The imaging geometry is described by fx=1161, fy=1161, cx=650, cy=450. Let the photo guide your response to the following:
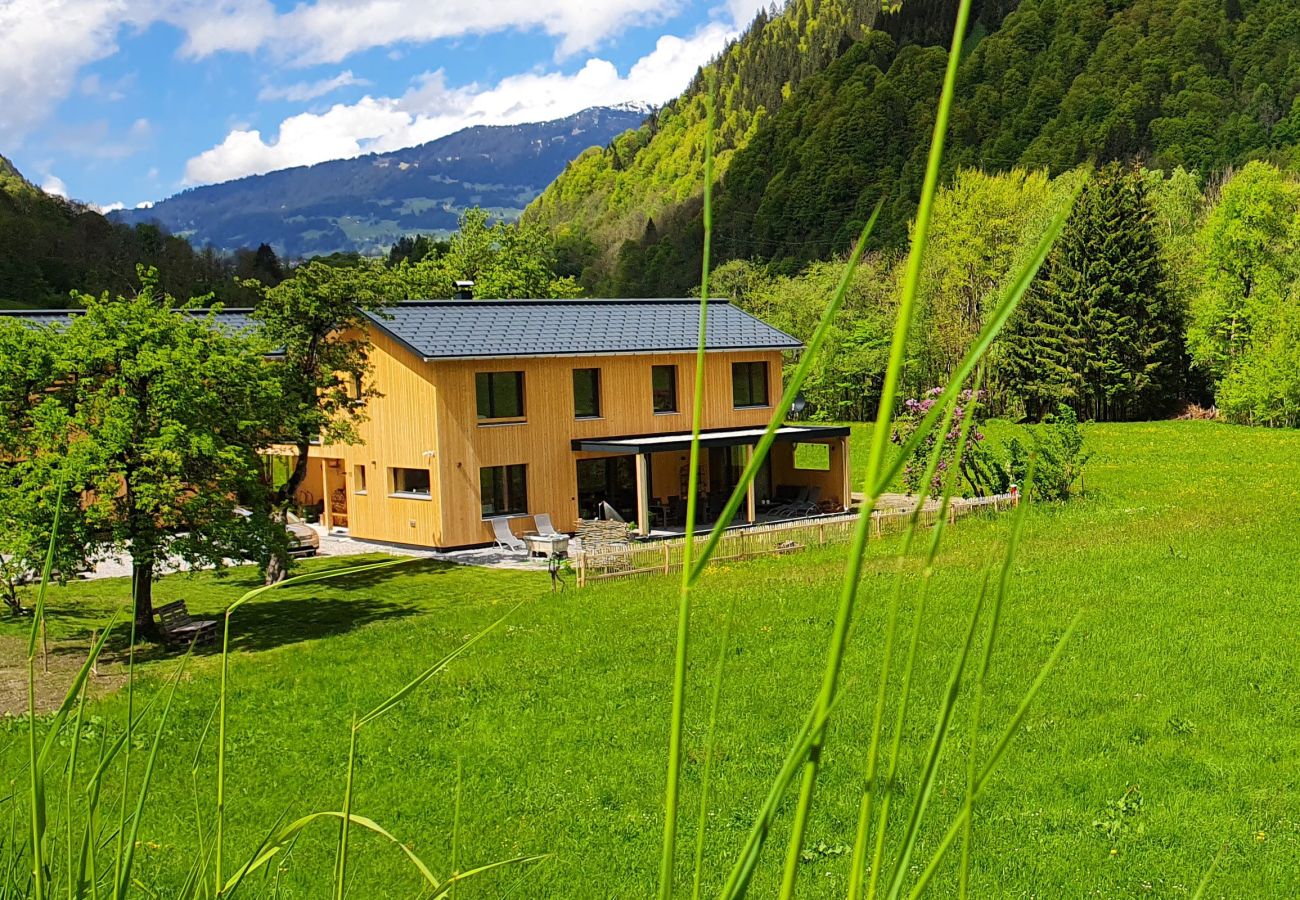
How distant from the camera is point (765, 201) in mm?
98938

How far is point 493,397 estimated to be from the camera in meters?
25.7

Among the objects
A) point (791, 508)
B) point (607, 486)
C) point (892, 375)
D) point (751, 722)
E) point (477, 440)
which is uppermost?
point (477, 440)

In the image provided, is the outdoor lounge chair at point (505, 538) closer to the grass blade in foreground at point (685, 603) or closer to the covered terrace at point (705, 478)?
the covered terrace at point (705, 478)

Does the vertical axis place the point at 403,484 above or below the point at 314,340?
below

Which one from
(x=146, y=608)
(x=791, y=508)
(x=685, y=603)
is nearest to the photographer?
(x=685, y=603)

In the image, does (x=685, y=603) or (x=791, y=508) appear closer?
(x=685, y=603)

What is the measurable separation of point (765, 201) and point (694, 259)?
9.70m

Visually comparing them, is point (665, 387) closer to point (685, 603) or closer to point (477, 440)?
point (477, 440)

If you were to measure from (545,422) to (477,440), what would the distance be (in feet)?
5.88

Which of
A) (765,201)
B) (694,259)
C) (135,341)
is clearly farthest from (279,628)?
(765,201)

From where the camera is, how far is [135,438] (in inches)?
614

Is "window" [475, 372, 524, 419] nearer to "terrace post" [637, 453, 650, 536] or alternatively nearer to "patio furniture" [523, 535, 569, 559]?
"terrace post" [637, 453, 650, 536]

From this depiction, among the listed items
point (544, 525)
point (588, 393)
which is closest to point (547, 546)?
point (544, 525)

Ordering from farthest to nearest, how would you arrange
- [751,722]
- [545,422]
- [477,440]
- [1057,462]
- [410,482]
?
1. [545,422]
2. [410,482]
3. [477,440]
4. [1057,462]
5. [751,722]
